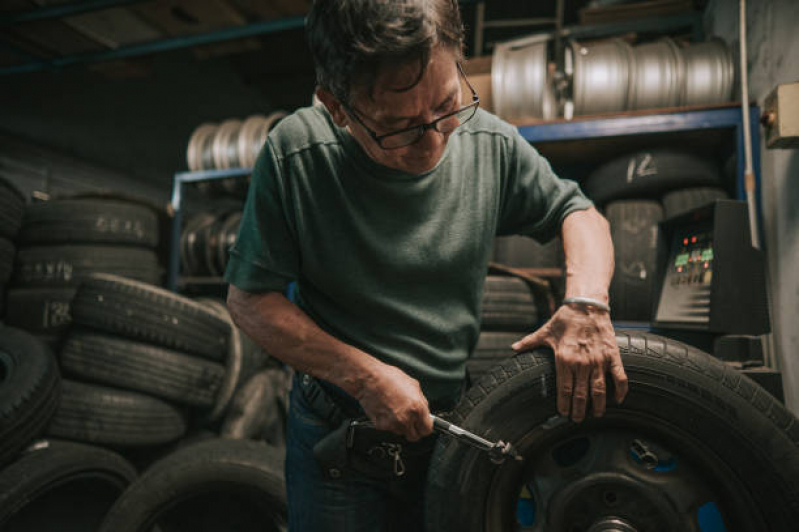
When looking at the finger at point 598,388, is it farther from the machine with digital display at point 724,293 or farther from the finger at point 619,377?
the machine with digital display at point 724,293

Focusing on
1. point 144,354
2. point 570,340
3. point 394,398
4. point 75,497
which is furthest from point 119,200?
point 570,340

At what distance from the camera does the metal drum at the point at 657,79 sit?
2170 millimetres

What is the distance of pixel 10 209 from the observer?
256 cm

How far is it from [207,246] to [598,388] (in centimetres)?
311

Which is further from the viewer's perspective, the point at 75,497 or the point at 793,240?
the point at 75,497

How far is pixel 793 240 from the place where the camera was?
5.13 feet

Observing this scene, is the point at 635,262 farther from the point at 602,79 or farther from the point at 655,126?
the point at 602,79

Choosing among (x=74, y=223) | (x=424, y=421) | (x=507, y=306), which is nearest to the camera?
(x=424, y=421)

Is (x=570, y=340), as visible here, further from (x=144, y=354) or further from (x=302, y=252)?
(x=144, y=354)

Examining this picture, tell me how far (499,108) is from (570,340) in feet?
6.48

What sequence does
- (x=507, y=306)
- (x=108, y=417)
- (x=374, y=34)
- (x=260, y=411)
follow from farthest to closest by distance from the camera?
(x=260, y=411), (x=507, y=306), (x=108, y=417), (x=374, y=34)

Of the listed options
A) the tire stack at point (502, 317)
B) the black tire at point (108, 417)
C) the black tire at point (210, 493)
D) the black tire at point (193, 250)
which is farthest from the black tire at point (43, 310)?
the tire stack at point (502, 317)

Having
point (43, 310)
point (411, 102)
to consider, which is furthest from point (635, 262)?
point (43, 310)

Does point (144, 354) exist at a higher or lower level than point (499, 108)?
lower
